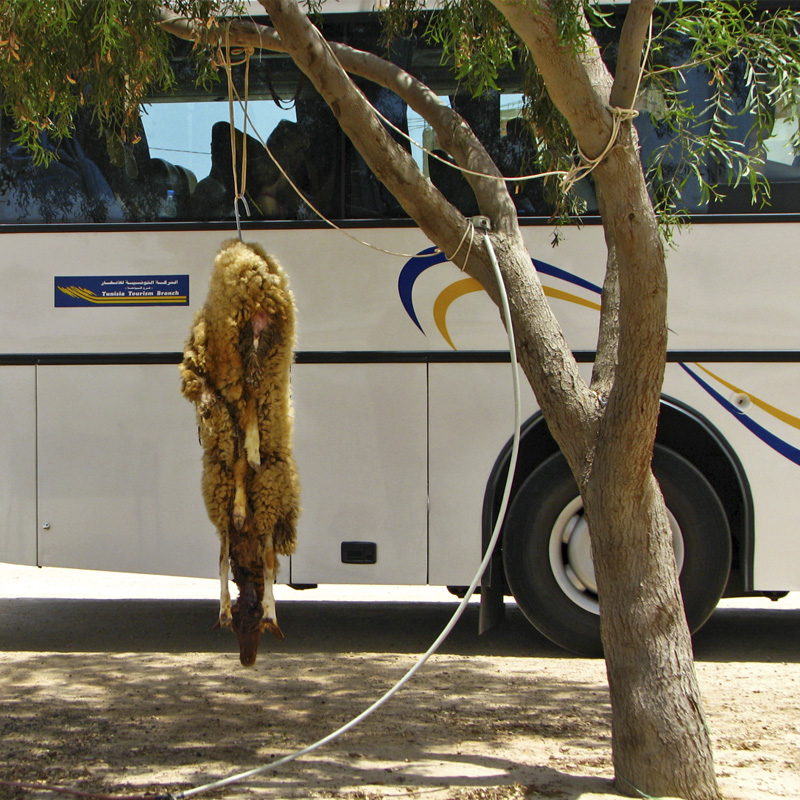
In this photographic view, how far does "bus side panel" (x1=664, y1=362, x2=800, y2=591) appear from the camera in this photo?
5699 mm

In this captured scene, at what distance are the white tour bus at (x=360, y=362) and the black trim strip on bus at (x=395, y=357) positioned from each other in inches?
0.5

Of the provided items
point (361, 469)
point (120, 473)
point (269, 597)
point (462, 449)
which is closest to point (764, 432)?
point (462, 449)

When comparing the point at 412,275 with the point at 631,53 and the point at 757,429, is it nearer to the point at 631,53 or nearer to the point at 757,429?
the point at 757,429

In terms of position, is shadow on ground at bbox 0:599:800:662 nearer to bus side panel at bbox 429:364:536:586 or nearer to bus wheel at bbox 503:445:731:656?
bus wheel at bbox 503:445:731:656

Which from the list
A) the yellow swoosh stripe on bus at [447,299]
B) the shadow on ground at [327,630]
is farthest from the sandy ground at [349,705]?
the yellow swoosh stripe on bus at [447,299]

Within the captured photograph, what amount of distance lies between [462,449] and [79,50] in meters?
3.01

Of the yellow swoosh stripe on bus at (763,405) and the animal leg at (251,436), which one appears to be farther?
the yellow swoosh stripe on bus at (763,405)

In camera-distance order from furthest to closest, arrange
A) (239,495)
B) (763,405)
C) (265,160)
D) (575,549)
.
Result: (265,160) < (575,549) < (763,405) < (239,495)

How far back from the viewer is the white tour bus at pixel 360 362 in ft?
18.9

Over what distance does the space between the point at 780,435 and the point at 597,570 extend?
2476 millimetres

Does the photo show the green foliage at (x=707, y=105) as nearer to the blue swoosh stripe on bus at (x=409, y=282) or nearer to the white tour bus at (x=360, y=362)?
the white tour bus at (x=360, y=362)

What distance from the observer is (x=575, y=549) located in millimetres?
5844

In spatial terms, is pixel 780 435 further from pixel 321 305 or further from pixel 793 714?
pixel 321 305

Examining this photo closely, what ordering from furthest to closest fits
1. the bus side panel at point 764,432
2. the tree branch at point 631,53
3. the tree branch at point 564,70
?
the bus side panel at point 764,432 → the tree branch at point 631,53 → the tree branch at point 564,70
